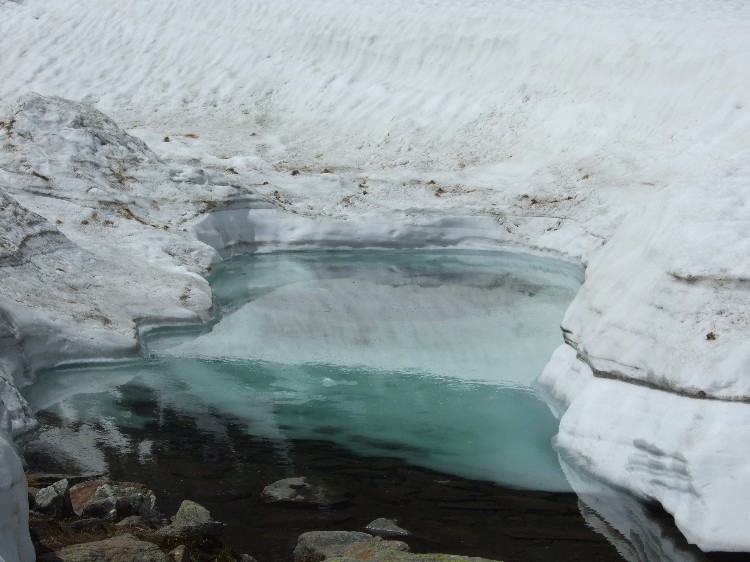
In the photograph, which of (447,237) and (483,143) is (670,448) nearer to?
(447,237)

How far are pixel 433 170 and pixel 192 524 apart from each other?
14.6 m

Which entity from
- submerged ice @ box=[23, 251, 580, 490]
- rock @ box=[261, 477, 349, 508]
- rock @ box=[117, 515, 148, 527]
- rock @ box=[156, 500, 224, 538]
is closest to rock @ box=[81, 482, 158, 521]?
rock @ box=[117, 515, 148, 527]

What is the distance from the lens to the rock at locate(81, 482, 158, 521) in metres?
7.13

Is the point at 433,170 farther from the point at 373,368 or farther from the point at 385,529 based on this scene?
the point at 385,529

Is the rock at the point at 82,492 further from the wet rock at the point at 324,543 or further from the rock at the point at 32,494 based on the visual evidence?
the wet rock at the point at 324,543

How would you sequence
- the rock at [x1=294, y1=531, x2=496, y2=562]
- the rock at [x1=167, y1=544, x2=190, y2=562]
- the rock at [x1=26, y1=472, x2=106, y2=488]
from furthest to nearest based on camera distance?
1. the rock at [x1=26, y1=472, x2=106, y2=488]
2. the rock at [x1=294, y1=531, x2=496, y2=562]
3. the rock at [x1=167, y1=544, x2=190, y2=562]

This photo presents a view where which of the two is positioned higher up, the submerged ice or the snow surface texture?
the snow surface texture

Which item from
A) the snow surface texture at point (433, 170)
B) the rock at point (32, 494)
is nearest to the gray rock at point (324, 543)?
the rock at point (32, 494)

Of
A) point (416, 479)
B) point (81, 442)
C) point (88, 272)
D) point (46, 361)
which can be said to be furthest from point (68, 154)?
point (416, 479)

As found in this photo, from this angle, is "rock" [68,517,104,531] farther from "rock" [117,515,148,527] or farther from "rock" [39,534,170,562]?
"rock" [39,534,170,562]

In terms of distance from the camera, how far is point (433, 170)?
20844 millimetres

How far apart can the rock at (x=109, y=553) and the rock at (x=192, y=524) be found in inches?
21.8

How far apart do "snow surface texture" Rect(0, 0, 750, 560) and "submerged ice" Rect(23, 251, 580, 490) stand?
51 cm

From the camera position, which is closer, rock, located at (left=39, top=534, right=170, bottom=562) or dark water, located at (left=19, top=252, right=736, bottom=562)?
rock, located at (left=39, top=534, right=170, bottom=562)
